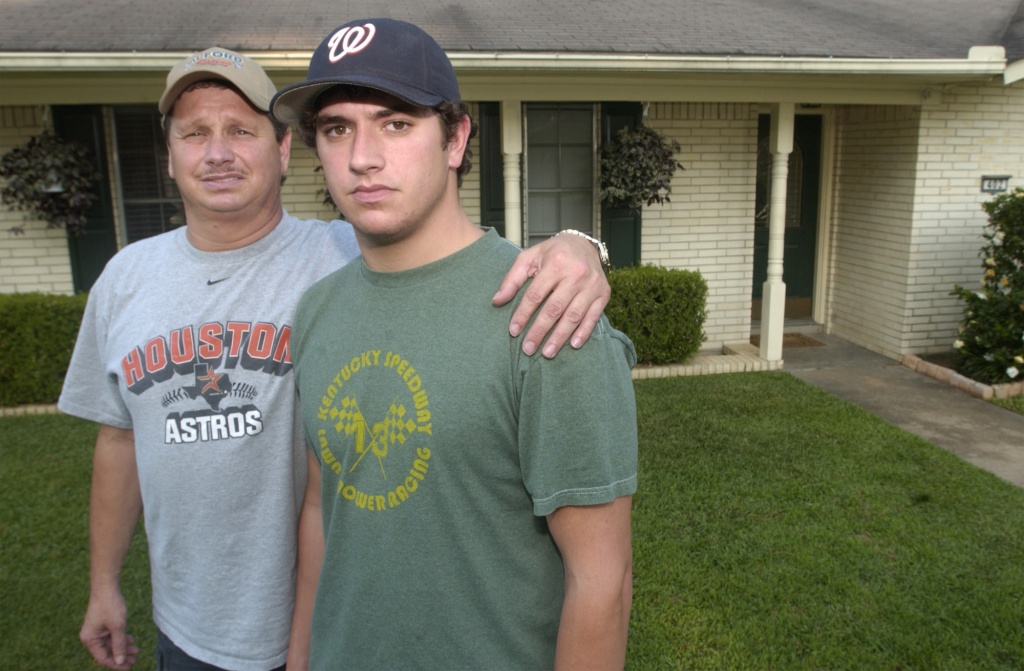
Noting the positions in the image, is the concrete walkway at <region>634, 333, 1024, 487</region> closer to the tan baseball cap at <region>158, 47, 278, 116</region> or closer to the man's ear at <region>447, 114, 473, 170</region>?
the man's ear at <region>447, 114, 473, 170</region>

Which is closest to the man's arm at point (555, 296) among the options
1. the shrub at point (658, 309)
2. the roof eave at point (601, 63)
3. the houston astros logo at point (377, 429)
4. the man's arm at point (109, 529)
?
the houston astros logo at point (377, 429)

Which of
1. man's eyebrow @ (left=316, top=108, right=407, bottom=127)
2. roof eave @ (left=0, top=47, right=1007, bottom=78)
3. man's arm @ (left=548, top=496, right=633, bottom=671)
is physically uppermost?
roof eave @ (left=0, top=47, right=1007, bottom=78)

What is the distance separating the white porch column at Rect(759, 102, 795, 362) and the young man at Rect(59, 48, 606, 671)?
6318 mm

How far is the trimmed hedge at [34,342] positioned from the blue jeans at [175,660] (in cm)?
520

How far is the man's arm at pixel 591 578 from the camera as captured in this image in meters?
1.34

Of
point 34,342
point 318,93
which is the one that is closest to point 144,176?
point 34,342

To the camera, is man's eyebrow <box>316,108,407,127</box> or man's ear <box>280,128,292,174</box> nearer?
man's eyebrow <box>316,108,407,127</box>

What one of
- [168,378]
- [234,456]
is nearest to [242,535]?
[234,456]

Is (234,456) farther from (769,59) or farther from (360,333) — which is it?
(769,59)

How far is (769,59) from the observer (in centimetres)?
657

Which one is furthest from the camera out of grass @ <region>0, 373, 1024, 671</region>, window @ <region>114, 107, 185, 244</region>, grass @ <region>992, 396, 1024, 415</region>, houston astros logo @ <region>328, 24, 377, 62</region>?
window @ <region>114, 107, 185, 244</region>

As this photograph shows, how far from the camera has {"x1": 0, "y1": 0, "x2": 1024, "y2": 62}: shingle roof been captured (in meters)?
6.18

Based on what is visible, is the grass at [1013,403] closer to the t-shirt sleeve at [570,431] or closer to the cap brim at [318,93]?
the t-shirt sleeve at [570,431]

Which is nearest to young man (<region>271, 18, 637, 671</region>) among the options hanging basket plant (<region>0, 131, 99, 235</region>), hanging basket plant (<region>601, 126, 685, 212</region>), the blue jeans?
the blue jeans
